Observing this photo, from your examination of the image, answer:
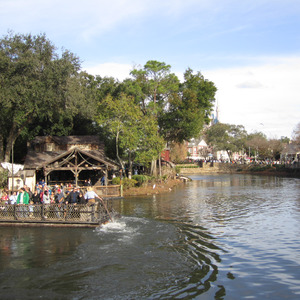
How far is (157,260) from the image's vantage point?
14.5 m

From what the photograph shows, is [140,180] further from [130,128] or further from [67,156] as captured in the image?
[67,156]

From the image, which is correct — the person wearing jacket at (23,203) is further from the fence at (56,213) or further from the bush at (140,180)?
the bush at (140,180)

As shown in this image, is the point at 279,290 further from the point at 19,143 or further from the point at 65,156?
the point at 19,143

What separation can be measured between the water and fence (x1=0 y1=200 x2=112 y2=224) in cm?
67

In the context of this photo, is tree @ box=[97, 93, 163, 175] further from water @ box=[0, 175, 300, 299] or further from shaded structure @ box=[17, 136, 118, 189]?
water @ box=[0, 175, 300, 299]

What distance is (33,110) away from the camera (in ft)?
124

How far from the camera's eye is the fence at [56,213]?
20.2m

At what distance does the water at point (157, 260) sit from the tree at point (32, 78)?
57.9 feet

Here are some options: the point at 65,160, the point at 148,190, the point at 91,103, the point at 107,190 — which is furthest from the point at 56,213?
the point at 91,103

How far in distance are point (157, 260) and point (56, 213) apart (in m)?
8.40

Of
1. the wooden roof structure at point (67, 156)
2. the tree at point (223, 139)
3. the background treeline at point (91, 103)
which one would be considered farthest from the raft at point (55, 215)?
the tree at point (223, 139)

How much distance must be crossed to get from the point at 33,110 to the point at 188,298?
31.4m

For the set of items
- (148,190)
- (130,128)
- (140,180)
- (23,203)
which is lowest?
(148,190)

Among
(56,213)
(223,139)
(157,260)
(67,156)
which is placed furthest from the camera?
(223,139)
